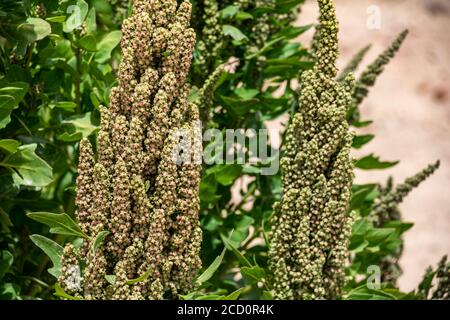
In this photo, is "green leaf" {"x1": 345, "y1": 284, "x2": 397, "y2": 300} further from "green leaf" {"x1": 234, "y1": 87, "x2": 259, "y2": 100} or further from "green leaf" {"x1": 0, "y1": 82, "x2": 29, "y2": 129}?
"green leaf" {"x1": 0, "y1": 82, "x2": 29, "y2": 129}

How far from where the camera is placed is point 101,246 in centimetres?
276

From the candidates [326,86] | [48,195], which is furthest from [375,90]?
[326,86]

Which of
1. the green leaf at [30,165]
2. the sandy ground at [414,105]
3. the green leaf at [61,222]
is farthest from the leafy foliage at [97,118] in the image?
the sandy ground at [414,105]

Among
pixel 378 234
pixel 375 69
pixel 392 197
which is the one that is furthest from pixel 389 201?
pixel 375 69

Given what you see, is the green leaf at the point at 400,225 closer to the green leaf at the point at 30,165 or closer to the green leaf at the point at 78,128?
the green leaf at the point at 78,128

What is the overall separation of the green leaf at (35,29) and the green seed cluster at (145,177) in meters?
0.28

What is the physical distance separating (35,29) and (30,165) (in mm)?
387

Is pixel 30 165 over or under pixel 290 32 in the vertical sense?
under

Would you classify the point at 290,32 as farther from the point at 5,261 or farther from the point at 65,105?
the point at 5,261

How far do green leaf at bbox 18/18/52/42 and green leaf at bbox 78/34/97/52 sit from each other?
0.59ft

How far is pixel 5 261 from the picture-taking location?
3.24 metres

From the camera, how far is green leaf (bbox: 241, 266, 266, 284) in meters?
3.01

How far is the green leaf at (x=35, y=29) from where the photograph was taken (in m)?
2.99
